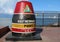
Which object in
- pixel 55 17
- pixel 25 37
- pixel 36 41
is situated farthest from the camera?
pixel 55 17

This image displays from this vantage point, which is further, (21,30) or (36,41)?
(21,30)

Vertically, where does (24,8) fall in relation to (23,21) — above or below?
above

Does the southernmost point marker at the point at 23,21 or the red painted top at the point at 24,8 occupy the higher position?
the red painted top at the point at 24,8

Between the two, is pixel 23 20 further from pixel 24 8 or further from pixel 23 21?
pixel 24 8

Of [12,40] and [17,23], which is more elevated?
[17,23]

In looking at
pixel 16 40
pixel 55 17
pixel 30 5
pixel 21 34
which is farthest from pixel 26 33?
pixel 55 17

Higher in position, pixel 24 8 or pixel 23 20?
pixel 24 8

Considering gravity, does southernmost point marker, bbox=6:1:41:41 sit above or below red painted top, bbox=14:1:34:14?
below

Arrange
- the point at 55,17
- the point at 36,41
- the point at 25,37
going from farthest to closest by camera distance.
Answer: the point at 55,17 → the point at 25,37 → the point at 36,41

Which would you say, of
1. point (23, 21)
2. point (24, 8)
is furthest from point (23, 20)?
point (24, 8)

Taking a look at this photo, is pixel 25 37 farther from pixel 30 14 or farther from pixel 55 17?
pixel 55 17

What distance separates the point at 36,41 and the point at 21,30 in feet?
4.25

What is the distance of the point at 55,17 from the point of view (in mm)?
17109

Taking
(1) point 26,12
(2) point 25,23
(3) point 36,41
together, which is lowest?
(3) point 36,41
